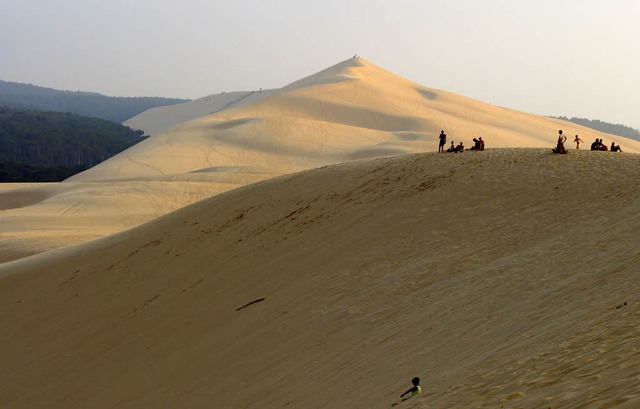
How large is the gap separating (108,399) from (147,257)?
7406 mm

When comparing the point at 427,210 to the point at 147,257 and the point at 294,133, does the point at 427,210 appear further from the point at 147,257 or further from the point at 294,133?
the point at 294,133

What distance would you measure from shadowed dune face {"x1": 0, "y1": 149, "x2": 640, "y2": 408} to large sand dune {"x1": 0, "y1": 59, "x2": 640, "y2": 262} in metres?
12.7

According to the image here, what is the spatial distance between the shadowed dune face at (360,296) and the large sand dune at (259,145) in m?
12.7

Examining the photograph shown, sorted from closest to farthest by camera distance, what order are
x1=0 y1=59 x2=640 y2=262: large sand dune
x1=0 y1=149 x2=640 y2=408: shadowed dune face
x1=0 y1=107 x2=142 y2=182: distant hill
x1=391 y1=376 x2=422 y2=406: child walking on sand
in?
x1=391 y1=376 x2=422 y2=406: child walking on sand → x1=0 y1=149 x2=640 y2=408: shadowed dune face → x1=0 y1=59 x2=640 y2=262: large sand dune → x1=0 y1=107 x2=142 y2=182: distant hill

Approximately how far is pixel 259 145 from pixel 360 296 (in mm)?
61097

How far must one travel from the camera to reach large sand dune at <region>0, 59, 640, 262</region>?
39844 mm

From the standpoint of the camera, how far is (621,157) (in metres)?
16.9

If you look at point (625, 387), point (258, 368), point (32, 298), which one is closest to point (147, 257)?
point (32, 298)

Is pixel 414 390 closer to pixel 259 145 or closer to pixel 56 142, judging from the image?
pixel 259 145

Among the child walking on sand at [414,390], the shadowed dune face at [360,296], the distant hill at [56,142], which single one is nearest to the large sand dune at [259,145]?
the shadowed dune face at [360,296]

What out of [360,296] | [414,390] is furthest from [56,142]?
[414,390]

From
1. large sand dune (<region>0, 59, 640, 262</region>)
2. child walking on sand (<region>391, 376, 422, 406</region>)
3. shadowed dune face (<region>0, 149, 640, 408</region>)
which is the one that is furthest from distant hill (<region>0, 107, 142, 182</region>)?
child walking on sand (<region>391, 376, 422, 406</region>)

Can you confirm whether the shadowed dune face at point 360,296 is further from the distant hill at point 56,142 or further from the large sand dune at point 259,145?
the distant hill at point 56,142

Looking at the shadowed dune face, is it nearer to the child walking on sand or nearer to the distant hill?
the child walking on sand
